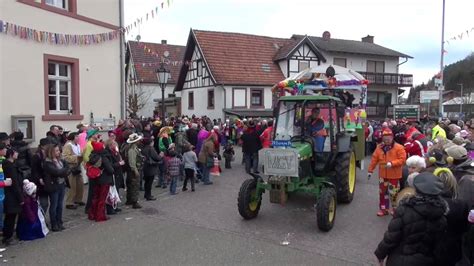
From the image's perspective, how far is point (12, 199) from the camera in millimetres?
6246

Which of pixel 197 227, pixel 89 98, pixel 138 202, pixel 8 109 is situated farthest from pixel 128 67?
pixel 197 227

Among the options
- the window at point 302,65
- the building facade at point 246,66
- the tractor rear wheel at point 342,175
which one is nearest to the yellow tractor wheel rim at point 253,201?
the tractor rear wheel at point 342,175

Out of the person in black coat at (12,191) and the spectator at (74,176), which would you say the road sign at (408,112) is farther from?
the person in black coat at (12,191)

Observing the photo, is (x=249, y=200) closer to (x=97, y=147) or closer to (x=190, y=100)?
(x=97, y=147)

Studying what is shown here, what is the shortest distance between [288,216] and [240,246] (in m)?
1.92

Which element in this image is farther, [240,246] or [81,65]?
[81,65]

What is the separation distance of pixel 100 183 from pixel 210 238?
98.2 inches

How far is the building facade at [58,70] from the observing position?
10.8 metres

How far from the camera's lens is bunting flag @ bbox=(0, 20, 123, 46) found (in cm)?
1067

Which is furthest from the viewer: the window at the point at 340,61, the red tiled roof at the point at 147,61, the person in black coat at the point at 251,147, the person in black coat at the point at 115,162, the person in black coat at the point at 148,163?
the red tiled roof at the point at 147,61

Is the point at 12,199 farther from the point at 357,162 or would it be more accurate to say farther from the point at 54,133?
the point at 357,162

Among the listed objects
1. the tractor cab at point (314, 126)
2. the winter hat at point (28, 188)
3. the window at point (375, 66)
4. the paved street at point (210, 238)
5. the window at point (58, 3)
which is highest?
the window at point (375, 66)

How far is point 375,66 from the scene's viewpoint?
37.9 m

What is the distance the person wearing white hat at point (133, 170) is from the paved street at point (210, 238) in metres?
0.28
